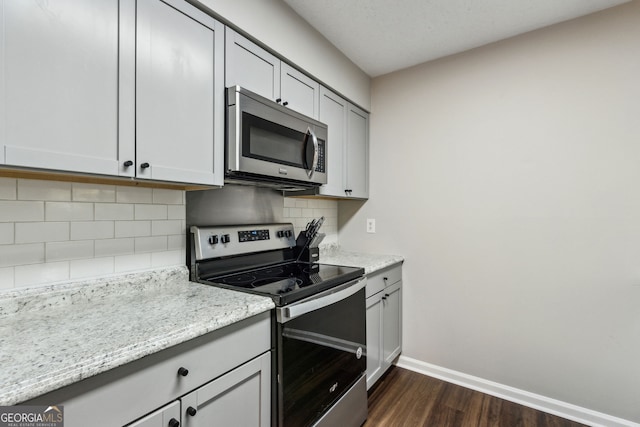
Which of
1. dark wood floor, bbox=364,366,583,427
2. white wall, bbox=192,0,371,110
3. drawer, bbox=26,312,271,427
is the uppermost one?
white wall, bbox=192,0,371,110

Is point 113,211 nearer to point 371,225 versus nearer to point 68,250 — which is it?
point 68,250

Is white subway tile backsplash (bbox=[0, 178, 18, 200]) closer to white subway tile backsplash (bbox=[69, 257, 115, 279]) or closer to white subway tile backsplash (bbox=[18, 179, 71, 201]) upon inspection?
white subway tile backsplash (bbox=[18, 179, 71, 201])

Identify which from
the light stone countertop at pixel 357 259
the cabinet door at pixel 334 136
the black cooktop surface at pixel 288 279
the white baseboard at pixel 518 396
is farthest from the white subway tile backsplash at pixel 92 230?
the white baseboard at pixel 518 396

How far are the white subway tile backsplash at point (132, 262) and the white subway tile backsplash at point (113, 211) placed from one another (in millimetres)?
174

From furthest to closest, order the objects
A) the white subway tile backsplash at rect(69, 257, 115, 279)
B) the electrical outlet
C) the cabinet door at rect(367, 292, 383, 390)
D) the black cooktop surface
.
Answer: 1. the electrical outlet
2. the cabinet door at rect(367, 292, 383, 390)
3. the black cooktop surface
4. the white subway tile backsplash at rect(69, 257, 115, 279)

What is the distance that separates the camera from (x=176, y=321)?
965 mm

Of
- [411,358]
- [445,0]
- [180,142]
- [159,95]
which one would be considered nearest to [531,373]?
[411,358]

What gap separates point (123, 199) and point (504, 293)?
232 centimetres

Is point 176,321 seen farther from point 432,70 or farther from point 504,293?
point 432,70

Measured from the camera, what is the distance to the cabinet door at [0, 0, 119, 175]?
2.78 feet

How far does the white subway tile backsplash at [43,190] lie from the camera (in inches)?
42.9

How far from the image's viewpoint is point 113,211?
1.31 meters

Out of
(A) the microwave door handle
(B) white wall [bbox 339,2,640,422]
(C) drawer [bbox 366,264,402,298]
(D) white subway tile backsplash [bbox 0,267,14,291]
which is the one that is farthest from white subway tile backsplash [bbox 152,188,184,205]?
(B) white wall [bbox 339,2,640,422]

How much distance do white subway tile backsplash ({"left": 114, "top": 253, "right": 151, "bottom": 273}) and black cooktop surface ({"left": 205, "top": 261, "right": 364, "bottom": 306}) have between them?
11.3 inches
